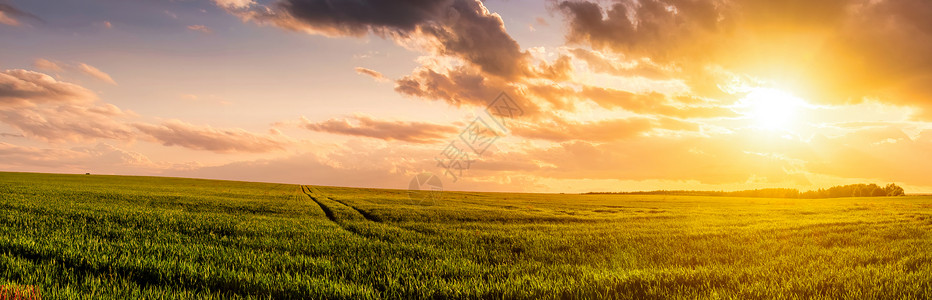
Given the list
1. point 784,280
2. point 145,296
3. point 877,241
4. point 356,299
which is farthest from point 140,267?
point 877,241

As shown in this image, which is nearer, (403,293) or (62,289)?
(62,289)

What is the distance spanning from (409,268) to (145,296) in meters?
4.20

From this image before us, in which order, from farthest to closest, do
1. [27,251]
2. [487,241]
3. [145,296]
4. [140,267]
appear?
[487,241] < [27,251] < [140,267] < [145,296]

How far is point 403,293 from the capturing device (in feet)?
22.5

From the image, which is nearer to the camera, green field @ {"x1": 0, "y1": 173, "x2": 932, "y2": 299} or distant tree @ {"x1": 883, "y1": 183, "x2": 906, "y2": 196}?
green field @ {"x1": 0, "y1": 173, "x2": 932, "y2": 299}

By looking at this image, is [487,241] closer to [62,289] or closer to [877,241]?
[62,289]

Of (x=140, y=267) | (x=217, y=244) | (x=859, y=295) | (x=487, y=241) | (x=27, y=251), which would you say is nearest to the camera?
(x=859, y=295)

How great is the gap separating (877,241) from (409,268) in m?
15.7

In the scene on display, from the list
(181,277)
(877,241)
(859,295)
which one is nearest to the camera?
(859,295)

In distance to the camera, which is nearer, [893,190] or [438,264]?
[438,264]

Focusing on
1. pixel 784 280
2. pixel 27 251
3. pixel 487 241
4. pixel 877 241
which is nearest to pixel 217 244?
pixel 27 251

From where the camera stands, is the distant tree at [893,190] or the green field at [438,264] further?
the distant tree at [893,190]

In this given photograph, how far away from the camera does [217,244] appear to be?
1202cm

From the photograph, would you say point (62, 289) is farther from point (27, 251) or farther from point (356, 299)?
point (27, 251)
